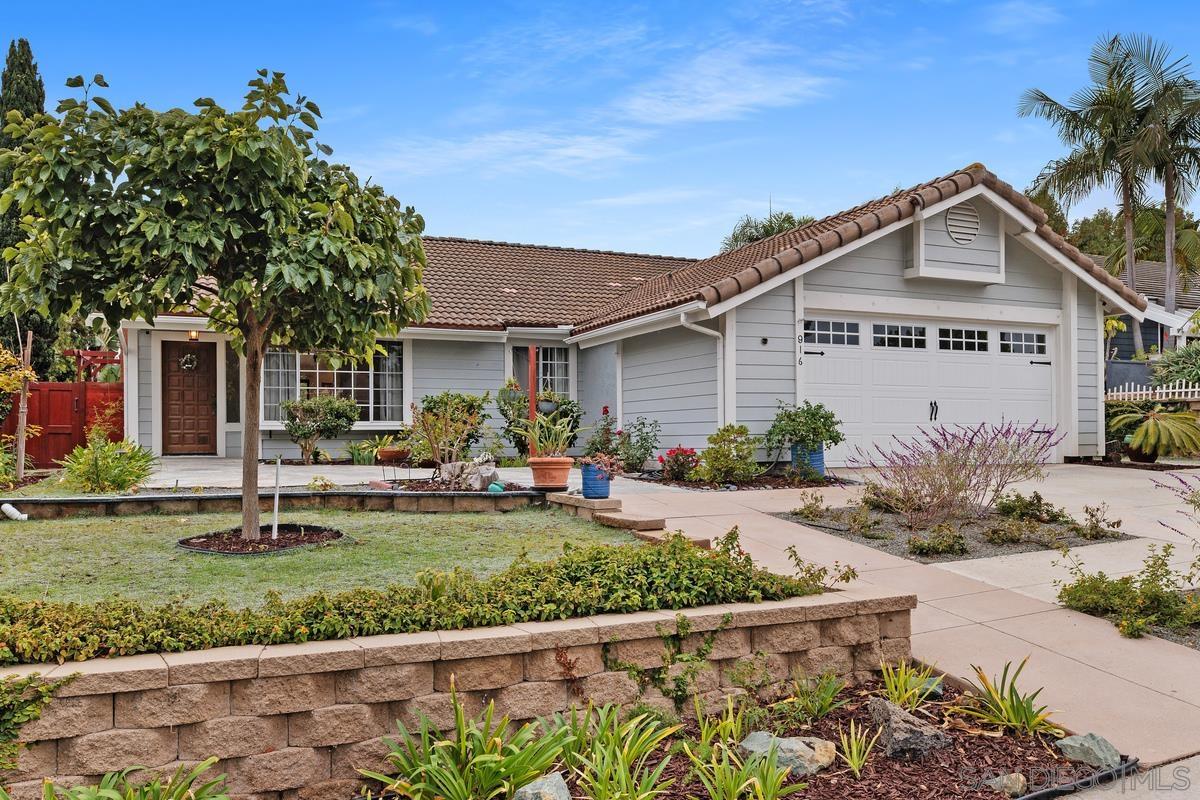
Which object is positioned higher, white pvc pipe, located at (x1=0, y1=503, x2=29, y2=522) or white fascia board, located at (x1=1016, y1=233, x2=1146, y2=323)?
white fascia board, located at (x1=1016, y1=233, x2=1146, y2=323)

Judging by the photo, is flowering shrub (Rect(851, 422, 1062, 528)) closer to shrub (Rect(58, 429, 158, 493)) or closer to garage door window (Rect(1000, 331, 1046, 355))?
garage door window (Rect(1000, 331, 1046, 355))

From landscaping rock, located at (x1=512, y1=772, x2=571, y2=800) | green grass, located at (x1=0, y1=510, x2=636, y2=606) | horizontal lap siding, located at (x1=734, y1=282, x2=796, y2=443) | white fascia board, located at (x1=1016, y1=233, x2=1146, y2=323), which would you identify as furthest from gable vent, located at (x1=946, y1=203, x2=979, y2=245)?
landscaping rock, located at (x1=512, y1=772, x2=571, y2=800)

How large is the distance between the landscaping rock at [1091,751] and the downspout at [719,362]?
25.7 ft

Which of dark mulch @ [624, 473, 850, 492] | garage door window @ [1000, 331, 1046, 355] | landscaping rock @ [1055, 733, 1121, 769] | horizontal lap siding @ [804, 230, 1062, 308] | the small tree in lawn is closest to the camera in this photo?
landscaping rock @ [1055, 733, 1121, 769]

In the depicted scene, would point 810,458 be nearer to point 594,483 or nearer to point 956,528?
point 956,528

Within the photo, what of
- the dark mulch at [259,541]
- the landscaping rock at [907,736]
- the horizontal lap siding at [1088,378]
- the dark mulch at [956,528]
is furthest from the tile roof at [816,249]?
the landscaping rock at [907,736]

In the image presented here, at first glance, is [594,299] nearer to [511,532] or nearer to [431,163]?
[431,163]

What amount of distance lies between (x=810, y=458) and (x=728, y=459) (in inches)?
53.9

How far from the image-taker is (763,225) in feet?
74.9

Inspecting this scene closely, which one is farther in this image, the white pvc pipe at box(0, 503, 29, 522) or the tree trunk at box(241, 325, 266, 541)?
the white pvc pipe at box(0, 503, 29, 522)

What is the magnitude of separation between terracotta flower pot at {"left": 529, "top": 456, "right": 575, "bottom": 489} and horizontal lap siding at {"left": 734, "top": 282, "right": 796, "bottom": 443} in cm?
381

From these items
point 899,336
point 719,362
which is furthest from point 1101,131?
point 719,362

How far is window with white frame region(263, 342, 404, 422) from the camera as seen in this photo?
44.3ft

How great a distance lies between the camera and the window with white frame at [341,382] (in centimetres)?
1351
